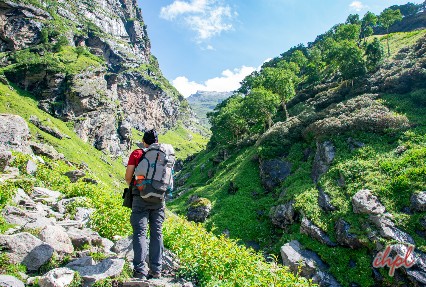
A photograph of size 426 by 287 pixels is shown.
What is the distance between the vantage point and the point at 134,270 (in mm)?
6535

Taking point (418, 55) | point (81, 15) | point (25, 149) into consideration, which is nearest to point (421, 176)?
point (25, 149)

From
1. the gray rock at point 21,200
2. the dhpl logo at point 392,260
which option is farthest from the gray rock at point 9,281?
the dhpl logo at point 392,260

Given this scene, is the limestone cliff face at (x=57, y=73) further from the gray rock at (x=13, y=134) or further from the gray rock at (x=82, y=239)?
the gray rock at (x=82, y=239)

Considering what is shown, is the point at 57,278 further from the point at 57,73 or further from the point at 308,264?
the point at 57,73

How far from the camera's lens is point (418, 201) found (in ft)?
65.0

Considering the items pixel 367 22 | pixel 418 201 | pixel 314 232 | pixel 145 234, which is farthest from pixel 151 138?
pixel 367 22

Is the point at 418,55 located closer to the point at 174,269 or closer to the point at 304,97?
the point at 304,97

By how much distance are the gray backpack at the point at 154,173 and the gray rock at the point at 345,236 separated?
18344mm

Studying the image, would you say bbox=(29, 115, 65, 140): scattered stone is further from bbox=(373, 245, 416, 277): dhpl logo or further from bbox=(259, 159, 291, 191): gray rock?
bbox=(373, 245, 416, 277): dhpl logo

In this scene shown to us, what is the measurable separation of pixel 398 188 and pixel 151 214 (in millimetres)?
21618

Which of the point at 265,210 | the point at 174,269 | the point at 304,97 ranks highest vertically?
the point at 304,97

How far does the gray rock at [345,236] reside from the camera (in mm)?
20209

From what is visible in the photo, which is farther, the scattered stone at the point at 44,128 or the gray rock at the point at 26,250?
the scattered stone at the point at 44,128

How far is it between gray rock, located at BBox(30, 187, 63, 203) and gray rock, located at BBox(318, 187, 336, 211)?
20.1 m
